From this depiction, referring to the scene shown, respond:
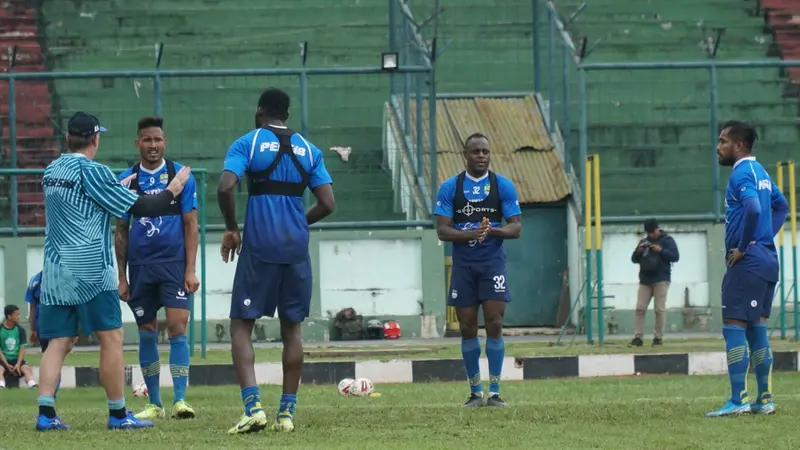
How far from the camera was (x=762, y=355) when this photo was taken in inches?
449

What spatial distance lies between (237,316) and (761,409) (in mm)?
3776

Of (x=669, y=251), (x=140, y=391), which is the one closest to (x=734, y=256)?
(x=140, y=391)

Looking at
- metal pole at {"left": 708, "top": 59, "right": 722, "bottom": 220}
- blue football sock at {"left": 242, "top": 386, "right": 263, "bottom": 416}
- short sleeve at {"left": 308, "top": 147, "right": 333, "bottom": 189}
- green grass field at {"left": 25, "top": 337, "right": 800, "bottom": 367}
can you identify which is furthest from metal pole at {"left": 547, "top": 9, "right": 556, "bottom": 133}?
blue football sock at {"left": 242, "top": 386, "right": 263, "bottom": 416}

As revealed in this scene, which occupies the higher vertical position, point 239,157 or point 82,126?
point 82,126

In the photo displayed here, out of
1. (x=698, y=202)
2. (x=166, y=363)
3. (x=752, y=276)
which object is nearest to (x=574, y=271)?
(x=698, y=202)

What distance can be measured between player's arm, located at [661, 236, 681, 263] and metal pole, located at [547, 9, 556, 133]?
163 inches

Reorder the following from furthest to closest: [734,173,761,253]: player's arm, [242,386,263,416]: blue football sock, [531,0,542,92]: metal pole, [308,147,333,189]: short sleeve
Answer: [531,0,542,92]: metal pole < [734,173,761,253]: player's arm < [308,147,333,189]: short sleeve < [242,386,263,416]: blue football sock

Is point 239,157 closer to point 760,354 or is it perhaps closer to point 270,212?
point 270,212

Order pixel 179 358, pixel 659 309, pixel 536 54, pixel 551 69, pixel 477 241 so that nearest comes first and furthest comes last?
pixel 179 358, pixel 477 241, pixel 659 309, pixel 551 69, pixel 536 54

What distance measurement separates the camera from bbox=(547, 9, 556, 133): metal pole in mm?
25688

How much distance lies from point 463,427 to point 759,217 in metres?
2.74

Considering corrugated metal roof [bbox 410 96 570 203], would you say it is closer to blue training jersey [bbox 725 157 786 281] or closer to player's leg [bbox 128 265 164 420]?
player's leg [bbox 128 265 164 420]

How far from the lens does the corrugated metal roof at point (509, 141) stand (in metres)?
25.3

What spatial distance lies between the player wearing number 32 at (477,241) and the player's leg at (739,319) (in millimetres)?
2058
